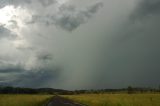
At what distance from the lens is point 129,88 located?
636 ft

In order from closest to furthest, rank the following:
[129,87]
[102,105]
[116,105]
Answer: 1. [116,105]
2. [102,105]
3. [129,87]

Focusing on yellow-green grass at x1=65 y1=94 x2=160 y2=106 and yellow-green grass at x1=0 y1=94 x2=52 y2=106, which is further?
yellow-green grass at x1=0 y1=94 x2=52 y2=106

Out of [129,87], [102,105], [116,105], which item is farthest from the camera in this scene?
[129,87]

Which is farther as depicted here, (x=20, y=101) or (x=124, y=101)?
(x=20, y=101)

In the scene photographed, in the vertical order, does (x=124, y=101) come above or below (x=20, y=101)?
below

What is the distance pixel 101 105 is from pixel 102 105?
189mm

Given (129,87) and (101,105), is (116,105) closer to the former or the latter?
(101,105)

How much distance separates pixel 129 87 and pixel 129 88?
0.79 m

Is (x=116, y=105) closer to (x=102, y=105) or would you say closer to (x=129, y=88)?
(x=102, y=105)

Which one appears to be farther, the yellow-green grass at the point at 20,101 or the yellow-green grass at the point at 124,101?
the yellow-green grass at the point at 20,101

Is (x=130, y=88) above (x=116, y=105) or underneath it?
above

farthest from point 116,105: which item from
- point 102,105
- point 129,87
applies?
point 129,87

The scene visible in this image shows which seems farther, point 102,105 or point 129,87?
point 129,87

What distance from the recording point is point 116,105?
133 ft
